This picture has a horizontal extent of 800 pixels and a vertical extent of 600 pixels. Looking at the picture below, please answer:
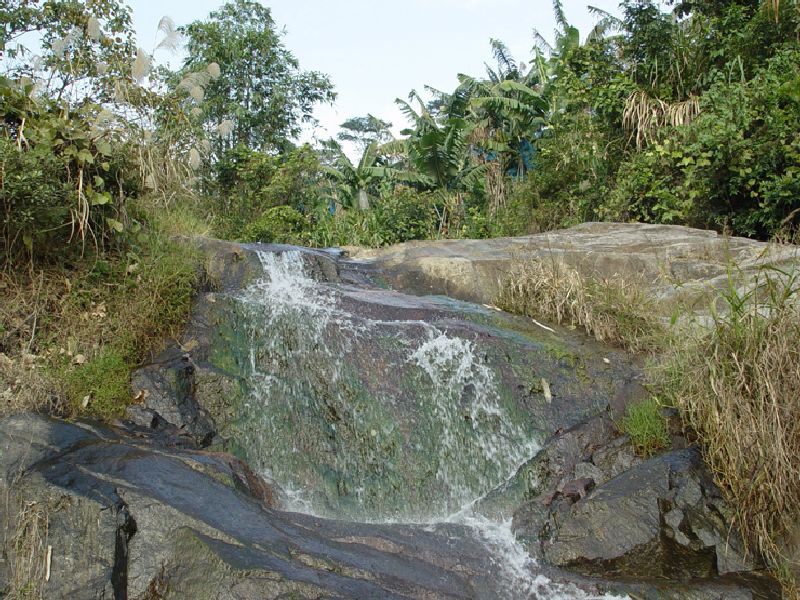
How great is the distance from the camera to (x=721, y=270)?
29.2 feet

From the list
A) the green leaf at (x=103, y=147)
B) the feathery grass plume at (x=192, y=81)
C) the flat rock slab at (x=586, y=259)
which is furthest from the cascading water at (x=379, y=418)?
the feathery grass plume at (x=192, y=81)

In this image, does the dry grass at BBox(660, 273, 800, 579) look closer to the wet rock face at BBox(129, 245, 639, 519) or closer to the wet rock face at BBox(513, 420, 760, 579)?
the wet rock face at BBox(513, 420, 760, 579)

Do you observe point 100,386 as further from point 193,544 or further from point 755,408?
point 755,408

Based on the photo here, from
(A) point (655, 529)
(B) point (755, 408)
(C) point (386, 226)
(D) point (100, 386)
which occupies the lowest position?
(A) point (655, 529)

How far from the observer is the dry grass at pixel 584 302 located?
7.49 meters

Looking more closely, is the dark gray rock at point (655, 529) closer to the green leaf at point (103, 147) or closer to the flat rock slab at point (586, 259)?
the flat rock slab at point (586, 259)

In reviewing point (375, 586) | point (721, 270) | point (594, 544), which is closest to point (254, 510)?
point (375, 586)

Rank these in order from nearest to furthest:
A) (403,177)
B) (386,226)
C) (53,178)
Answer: (53,178)
(386,226)
(403,177)

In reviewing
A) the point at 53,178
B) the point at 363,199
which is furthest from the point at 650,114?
the point at 53,178

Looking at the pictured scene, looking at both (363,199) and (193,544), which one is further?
(363,199)

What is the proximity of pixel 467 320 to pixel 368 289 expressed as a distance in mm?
1985

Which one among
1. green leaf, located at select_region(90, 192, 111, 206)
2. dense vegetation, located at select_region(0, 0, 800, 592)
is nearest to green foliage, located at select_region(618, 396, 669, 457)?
dense vegetation, located at select_region(0, 0, 800, 592)

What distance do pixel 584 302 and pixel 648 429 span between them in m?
2.43

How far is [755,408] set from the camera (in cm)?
485
